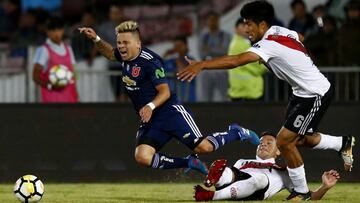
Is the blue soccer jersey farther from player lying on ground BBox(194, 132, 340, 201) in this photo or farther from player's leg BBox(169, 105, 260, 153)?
player lying on ground BBox(194, 132, 340, 201)

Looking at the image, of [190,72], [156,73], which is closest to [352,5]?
[156,73]

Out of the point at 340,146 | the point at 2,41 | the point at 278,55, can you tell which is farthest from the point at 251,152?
the point at 2,41

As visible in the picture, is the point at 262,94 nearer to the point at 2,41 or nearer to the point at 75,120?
the point at 75,120

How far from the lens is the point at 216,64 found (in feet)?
37.6

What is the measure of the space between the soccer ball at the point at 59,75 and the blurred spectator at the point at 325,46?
3.81 m

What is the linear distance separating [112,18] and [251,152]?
4.31 meters

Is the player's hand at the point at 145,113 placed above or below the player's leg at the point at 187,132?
above

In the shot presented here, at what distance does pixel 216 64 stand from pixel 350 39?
6790mm

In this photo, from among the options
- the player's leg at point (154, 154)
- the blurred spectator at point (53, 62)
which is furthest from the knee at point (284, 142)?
the blurred spectator at point (53, 62)

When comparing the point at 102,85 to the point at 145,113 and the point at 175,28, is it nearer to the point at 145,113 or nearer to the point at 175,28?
the point at 175,28

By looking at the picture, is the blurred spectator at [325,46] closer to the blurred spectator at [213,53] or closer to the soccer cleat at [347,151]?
the blurred spectator at [213,53]

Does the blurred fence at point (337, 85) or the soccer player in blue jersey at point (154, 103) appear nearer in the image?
the soccer player in blue jersey at point (154, 103)

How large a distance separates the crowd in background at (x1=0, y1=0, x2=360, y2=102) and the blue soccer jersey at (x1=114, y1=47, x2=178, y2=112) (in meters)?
4.19

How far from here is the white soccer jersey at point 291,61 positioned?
12086 millimetres
